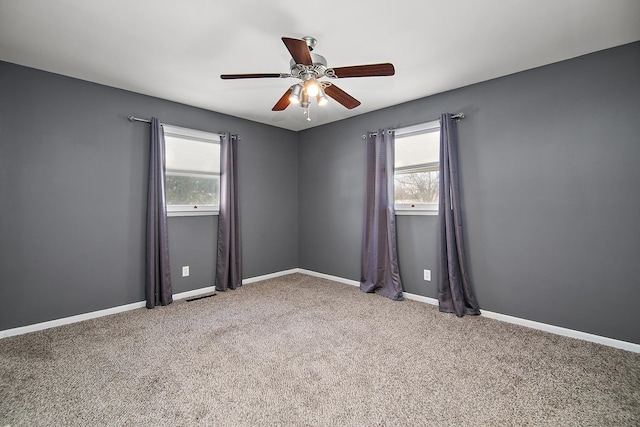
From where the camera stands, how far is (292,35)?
7.65 feet

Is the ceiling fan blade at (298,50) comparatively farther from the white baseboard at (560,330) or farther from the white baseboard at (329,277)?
the white baseboard at (329,277)

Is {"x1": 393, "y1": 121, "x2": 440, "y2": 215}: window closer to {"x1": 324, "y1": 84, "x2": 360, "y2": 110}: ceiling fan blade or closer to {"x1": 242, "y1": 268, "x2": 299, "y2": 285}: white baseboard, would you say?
{"x1": 324, "y1": 84, "x2": 360, "y2": 110}: ceiling fan blade

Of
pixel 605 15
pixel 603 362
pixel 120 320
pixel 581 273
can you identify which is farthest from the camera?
pixel 120 320

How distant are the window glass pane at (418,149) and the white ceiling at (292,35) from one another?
26.5 inches

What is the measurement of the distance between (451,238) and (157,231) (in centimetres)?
341

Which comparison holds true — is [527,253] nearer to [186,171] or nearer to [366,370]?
[366,370]

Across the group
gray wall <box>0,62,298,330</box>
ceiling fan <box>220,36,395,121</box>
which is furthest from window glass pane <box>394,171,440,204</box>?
gray wall <box>0,62,298,330</box>

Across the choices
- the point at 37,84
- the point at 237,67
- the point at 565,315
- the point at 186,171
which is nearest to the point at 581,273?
the point at 565,315

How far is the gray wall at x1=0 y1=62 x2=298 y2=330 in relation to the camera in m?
2.76

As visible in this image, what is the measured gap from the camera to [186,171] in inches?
155

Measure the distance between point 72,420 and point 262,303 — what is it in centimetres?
209

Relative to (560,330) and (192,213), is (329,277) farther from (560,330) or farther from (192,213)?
(560,330)

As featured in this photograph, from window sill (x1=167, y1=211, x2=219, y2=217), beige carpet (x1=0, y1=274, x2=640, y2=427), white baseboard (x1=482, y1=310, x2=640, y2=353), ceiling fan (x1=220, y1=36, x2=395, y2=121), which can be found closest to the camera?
beige carpet (x1=0, y1=274, x2=640, y2=427)

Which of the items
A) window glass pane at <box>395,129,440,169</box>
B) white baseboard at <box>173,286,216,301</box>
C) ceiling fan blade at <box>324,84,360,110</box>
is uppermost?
ceiling fan blade at <box>324,84,360,110</box>
